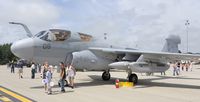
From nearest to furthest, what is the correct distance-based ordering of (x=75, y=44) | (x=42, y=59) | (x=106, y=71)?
(x=42, y=59) → (x=75, y=44) → (x=106, y=71)

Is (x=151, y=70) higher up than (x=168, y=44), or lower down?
lower down

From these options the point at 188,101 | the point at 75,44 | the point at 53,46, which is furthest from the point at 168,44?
the point at 188,101

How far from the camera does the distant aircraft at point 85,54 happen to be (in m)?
16.7

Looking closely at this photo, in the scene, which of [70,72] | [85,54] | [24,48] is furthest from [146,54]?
[24,48]

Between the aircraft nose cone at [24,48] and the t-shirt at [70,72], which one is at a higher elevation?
the aircraft nose cone at [24,48]

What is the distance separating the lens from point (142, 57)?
18.5m

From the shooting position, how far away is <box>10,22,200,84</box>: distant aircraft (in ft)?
54.7

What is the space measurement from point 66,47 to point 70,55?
21.9 inches

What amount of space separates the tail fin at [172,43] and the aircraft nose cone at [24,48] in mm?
11521

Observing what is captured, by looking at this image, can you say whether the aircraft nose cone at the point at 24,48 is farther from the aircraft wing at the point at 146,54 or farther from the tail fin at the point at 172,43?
the tail fin at the point at 172,43

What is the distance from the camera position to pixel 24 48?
16172 millimetres

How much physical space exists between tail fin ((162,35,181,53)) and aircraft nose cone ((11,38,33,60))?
11521mm

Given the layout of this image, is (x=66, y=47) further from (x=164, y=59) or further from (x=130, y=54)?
(x=164, y=59)

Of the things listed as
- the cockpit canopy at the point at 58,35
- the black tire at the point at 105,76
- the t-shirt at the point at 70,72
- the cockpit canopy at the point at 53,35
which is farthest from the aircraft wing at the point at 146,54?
the black tire at the point at 105,76
